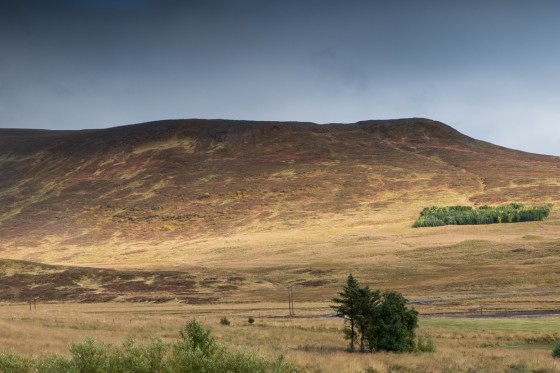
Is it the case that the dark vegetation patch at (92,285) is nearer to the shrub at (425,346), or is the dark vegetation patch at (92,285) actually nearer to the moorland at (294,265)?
the moorland at (294,265)

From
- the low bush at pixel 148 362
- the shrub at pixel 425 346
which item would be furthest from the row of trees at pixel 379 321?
the low bush at pixel 148 362

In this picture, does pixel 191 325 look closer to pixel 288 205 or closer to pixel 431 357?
pixel 431 357

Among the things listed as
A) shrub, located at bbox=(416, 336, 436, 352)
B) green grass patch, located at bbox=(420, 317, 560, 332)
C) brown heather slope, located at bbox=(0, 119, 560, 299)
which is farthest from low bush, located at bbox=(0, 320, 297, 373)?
brown heather slope, located at bbox=(0, 119, 560, 299)

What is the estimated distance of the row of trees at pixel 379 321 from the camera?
38.8 metres

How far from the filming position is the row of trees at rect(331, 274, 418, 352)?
38.8m

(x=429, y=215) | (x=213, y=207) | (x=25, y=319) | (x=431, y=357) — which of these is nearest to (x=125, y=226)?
(x=213, y=207)

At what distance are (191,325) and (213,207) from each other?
519 feet

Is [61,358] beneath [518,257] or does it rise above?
above

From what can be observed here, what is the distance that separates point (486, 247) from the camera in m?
120

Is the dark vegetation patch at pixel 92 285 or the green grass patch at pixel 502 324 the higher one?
the green grass patch at pixel 502 324

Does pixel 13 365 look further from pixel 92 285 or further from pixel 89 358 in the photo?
pixel 92 285

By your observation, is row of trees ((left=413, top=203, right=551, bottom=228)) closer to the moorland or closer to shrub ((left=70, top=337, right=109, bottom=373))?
the moorland

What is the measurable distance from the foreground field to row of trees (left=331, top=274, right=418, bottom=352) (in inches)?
83.2

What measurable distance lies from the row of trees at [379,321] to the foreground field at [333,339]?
211 centimetres
